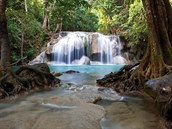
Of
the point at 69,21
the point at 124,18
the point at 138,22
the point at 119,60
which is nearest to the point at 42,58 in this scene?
the point at 69,21

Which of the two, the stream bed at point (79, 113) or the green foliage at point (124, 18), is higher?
the green foliage at point (124, 18)

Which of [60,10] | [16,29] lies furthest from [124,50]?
[60,10]

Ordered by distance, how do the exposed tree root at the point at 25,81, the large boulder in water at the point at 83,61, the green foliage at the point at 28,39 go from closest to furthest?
1. the exposed tree root at the point at 25,81
2. the green foliage at the point at 28,39
3. the large boulder in water at the point at 83,61

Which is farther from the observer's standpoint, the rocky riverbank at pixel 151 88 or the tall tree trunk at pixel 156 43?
the tall tree trunk at pixel 156 43

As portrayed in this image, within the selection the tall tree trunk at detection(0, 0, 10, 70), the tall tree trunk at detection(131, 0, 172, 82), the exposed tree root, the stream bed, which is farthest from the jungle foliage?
the stream bed

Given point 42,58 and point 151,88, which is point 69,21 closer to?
point 42,58

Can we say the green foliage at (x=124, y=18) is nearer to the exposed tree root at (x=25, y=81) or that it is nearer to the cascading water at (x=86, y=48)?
the cascading water at (x=86, y=48)

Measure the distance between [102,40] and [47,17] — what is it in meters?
7.62

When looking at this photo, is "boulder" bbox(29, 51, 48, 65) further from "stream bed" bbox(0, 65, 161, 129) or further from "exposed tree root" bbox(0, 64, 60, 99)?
"stream bed" bbox(0, 65, 161, 129)

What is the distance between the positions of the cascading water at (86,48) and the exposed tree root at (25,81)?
53.4 feet

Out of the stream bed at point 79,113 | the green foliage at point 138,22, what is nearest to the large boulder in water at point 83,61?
the green foliage at point 138,22

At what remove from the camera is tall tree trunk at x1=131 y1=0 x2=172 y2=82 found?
795cm

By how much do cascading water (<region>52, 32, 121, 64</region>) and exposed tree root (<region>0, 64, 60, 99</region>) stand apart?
16.3m

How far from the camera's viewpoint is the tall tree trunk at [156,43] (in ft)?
26.1
